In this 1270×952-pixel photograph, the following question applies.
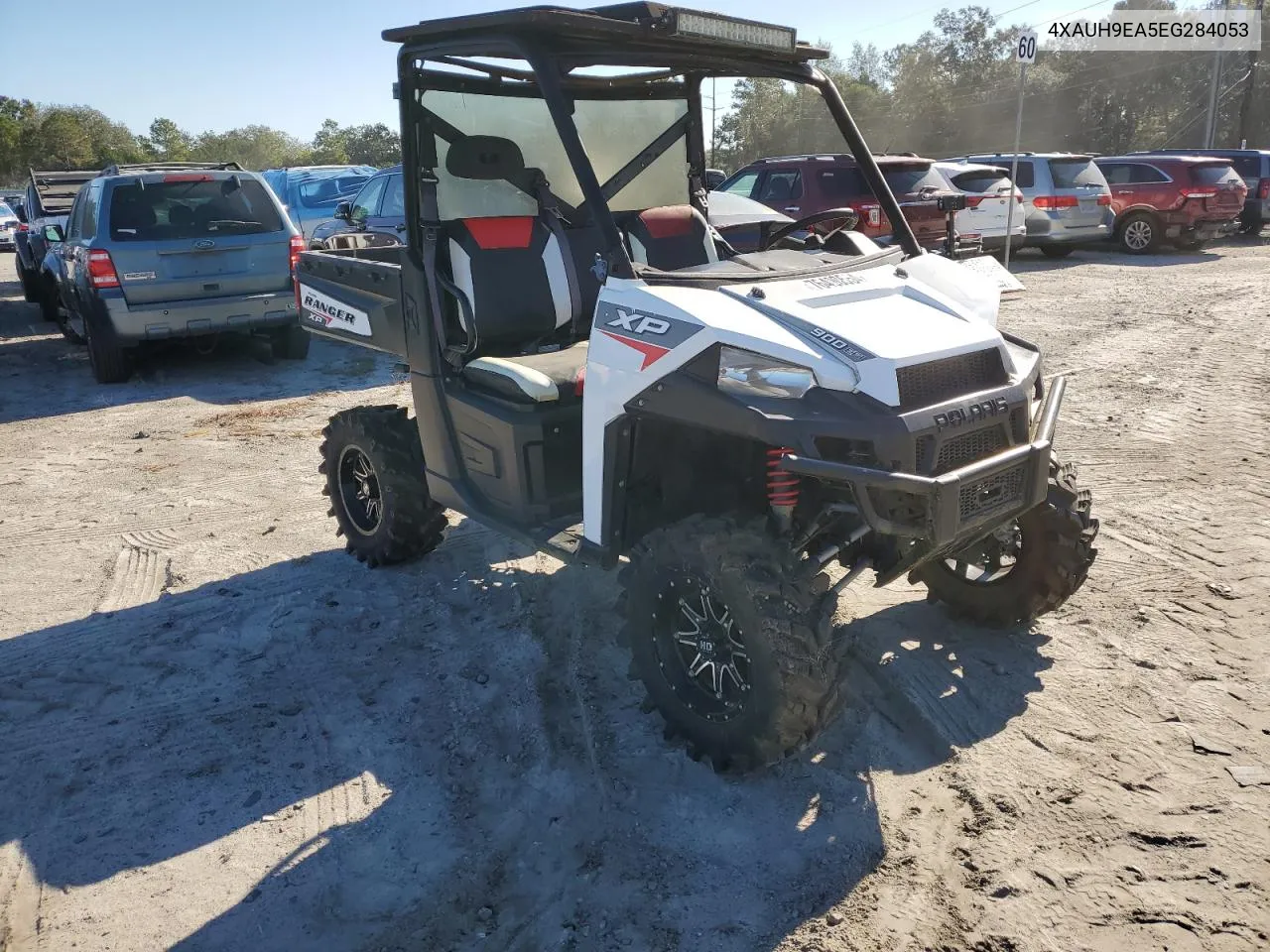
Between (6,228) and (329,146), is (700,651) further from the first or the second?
(329,146)

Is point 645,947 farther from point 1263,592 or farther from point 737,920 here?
point 1263,592

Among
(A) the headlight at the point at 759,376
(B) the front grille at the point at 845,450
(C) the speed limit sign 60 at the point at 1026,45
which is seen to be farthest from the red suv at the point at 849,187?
(B) the front grille at the point at 845,450

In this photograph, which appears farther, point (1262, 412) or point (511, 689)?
point (1262, 412)

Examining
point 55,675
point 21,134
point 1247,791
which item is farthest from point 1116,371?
point 21,134

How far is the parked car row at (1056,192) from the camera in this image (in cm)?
1273

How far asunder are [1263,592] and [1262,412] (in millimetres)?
3097

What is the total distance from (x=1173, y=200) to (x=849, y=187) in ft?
22.5

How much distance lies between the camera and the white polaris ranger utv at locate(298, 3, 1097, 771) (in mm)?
2928

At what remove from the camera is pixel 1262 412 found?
22.1 feet

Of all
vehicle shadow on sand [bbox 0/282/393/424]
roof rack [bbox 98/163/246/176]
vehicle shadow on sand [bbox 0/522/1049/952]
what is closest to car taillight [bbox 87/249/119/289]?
roof rack [bbox 98/163/246/176]

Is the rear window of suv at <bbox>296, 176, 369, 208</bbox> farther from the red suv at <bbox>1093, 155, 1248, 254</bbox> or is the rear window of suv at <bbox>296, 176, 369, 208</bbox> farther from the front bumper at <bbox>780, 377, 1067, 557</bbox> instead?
the front bumper at <bbox>780, 377, 1067, 557</bbox>

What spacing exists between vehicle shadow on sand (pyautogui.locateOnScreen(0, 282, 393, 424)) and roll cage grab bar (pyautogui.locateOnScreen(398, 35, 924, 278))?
16.6 feet

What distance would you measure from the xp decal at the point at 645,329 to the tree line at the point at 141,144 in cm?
3682

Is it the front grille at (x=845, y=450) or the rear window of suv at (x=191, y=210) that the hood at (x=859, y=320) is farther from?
the rear window of suv at (x=191, y=210)
